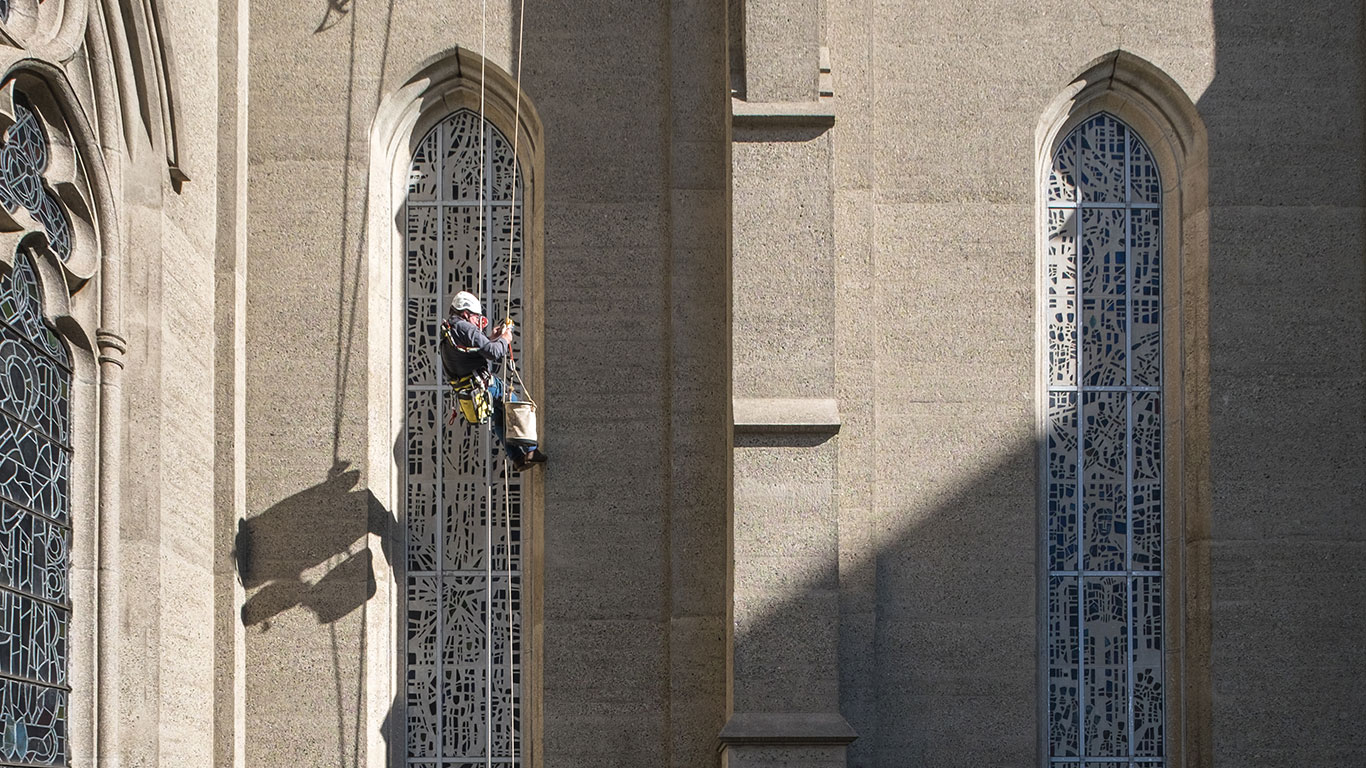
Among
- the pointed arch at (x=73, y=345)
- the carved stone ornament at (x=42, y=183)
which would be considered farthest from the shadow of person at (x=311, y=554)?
the carved stone ornament at (x=42, y=183)

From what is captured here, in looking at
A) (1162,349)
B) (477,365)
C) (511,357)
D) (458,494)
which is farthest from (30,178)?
(1162,349)

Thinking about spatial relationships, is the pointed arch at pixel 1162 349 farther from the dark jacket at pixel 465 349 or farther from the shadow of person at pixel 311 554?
the shadow of person at pixel 311 554

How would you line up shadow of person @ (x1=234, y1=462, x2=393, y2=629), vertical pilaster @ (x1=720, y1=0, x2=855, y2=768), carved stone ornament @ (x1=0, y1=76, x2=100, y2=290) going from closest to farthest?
carved stone ornament @ (x1=0, y1=76, x2=100, y2=290), vertical pilaster @ (x1=720, y1=0, x2=855, y2=768), shadow of person @ (x1=234, y1=462, x2=393, y2=629)

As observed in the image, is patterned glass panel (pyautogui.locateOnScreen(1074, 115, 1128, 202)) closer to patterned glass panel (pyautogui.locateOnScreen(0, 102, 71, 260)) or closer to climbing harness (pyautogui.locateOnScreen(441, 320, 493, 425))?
climbing harness (pyautogui.locateOnScreen(441, 320, 493, 425))

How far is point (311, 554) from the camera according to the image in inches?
502

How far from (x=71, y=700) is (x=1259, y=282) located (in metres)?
8.60

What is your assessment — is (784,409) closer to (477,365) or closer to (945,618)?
(945,618)

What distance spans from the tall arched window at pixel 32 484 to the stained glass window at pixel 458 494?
9.72 ft

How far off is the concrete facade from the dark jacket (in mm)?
1001

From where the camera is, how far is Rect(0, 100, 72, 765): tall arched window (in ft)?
33.1

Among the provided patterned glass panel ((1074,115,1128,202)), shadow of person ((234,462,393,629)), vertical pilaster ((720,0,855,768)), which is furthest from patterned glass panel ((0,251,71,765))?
patterned glass panel ((1074,115,1128,202))

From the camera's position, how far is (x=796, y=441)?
12.3m

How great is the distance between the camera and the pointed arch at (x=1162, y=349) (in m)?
13.2

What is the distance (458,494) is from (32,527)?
3.58 m
